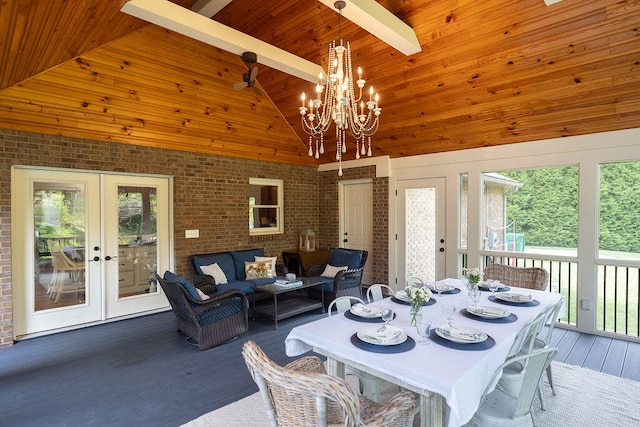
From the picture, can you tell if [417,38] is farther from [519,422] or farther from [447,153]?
[519,422]

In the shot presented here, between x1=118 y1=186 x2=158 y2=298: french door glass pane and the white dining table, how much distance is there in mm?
3814

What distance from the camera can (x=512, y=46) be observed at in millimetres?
3609

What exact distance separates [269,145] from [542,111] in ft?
14.5

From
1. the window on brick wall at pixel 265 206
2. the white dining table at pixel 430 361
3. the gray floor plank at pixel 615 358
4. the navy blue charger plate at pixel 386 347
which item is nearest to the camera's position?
the white dining table at pixel 430 361

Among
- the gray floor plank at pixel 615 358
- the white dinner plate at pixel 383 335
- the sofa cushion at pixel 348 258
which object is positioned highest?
the white dinner plate at pixel 383 335

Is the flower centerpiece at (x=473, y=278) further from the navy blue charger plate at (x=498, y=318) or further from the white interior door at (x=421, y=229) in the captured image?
the white interior door at (x=421, y=229)

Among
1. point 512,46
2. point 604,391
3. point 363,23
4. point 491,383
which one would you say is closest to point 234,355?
point 491,383

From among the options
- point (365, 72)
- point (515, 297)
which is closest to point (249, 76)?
point (365, 72)

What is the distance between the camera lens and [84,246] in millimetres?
A: 4566

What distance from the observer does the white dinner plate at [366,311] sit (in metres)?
2.48

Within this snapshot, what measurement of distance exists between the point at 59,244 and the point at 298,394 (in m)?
4.53

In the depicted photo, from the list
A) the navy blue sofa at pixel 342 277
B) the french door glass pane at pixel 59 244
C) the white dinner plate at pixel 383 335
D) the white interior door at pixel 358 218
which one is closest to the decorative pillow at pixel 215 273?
the navy blue sofa at pixel 342 277

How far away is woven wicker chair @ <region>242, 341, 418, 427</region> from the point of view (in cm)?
128

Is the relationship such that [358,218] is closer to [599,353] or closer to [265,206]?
[265,206]
